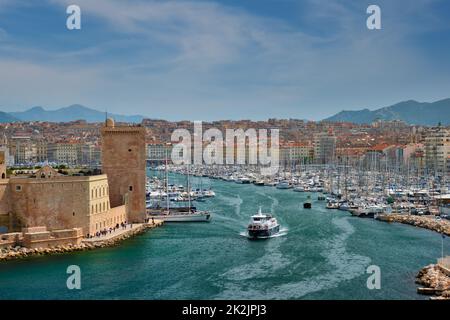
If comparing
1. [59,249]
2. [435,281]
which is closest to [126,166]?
[59,249]

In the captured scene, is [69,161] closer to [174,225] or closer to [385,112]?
[174,225]

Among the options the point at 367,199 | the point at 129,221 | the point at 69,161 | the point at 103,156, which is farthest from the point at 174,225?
the point at 69,161

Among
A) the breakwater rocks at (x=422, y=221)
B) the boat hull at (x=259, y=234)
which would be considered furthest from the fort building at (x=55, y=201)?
the breakwater rocks at (x=422, y=221)

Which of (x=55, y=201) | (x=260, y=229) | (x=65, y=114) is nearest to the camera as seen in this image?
(x=55, y=201)

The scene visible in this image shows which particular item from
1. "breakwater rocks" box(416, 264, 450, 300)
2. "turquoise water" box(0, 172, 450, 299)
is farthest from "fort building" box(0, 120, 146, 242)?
"breakwater rocks" box(416, 264, 450, 300)

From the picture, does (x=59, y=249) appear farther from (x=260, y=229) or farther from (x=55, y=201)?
(x=260, y=229)

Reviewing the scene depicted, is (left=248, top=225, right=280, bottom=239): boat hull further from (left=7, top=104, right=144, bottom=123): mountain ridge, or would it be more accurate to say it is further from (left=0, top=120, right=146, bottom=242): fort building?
(left=7, top=104, right=144, bottom=123): mountain ridge
